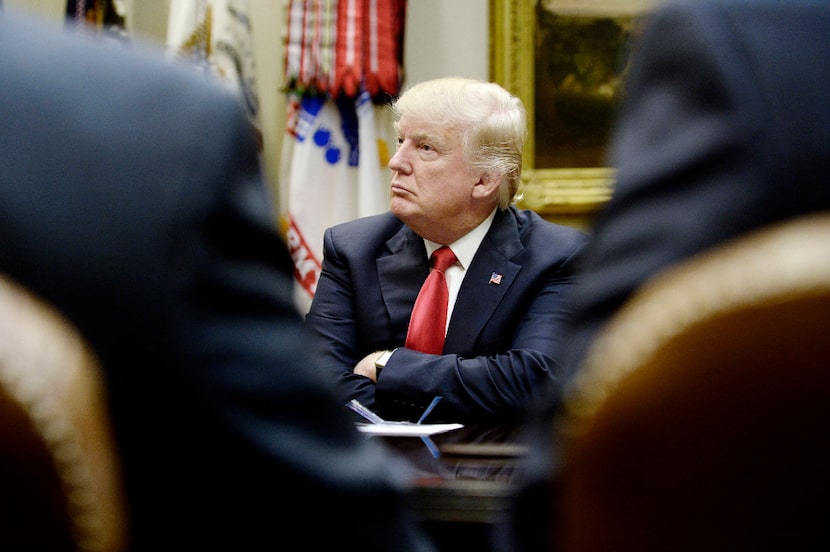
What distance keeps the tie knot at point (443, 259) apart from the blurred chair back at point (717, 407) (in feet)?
5.99

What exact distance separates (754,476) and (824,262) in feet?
0.59

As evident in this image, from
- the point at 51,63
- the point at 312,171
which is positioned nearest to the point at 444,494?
the point at 51,63

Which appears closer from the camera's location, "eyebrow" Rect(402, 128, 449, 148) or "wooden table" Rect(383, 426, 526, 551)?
"wooden table" Rect(383, 426, 526, 551)

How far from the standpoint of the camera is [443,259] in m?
2.56

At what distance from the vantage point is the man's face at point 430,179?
2543 mm

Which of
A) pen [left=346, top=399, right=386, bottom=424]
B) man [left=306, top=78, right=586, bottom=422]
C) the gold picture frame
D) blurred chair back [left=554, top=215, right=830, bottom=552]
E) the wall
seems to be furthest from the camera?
the wall

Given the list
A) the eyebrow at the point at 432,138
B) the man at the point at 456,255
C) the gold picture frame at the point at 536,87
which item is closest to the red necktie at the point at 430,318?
the man at the point at 456,255

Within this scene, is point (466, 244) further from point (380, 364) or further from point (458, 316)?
point (380, 364)

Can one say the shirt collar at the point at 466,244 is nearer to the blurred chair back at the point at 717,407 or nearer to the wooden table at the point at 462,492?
the wooden table at the point at 462,492

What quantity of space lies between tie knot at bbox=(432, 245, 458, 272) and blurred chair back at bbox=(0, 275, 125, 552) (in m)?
→ 1.88

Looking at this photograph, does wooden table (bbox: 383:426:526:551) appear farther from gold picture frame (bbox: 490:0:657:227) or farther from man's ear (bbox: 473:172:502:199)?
gold picture frame (bbox: 490:0:657:227)

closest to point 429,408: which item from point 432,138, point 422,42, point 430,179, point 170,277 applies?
point 430,179

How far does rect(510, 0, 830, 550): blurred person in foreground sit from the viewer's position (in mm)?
696

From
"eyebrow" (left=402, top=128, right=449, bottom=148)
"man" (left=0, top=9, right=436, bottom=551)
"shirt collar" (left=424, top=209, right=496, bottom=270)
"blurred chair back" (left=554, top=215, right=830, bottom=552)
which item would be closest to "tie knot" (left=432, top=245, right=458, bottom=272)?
"shirt collar" (left=424, top=209, right=496, bottom=270)
